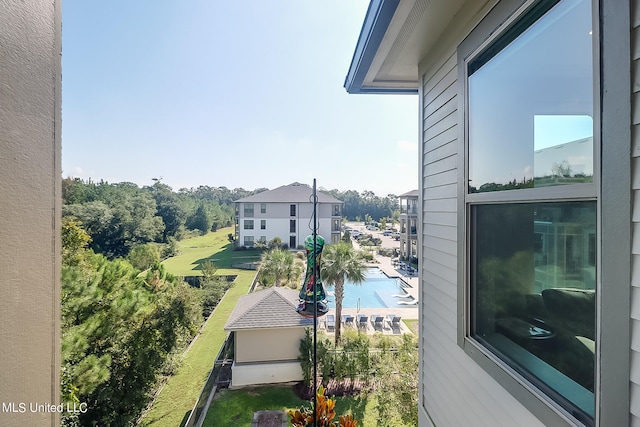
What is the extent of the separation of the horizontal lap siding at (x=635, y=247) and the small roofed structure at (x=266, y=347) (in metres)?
6.57

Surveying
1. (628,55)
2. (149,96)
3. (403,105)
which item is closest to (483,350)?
(628,55)

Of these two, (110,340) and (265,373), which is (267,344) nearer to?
(265,373)

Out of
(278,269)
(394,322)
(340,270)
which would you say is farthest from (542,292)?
(278,269)

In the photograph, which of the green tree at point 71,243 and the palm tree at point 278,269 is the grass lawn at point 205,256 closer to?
the palm tree at point 278,269

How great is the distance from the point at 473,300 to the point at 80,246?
818 centimetres

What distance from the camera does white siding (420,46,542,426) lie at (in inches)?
65.6

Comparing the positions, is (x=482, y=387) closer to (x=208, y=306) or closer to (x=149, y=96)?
(x=208, y=306)

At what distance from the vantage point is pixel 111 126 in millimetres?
19281

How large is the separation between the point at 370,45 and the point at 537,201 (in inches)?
66.2

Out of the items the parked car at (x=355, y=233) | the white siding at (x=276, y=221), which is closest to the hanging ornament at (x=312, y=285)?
the white siding at (x=276, y=221)

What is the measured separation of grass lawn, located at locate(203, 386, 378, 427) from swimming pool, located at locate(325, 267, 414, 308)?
6.84m

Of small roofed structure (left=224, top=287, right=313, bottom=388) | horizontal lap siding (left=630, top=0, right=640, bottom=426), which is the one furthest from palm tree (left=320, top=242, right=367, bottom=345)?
horizontal lap siding (left=630, top=0, right=640, bottom=426)

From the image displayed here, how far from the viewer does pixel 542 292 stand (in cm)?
121

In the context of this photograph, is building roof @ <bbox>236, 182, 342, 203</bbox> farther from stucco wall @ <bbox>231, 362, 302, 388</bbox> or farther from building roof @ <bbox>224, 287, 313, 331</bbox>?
stucco wall @ <bbox>231, 362, 302, 388</bbox>
